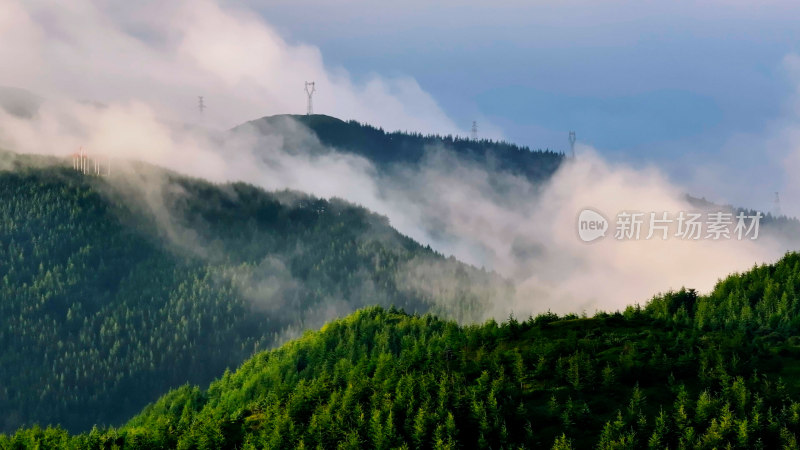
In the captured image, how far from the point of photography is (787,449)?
19975cm

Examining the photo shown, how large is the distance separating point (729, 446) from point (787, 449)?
11395 millimetres

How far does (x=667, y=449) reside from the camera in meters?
200

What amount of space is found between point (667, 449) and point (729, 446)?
11310 mm

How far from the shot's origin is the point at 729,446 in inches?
7810

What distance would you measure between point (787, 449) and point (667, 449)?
22491 millimetres
